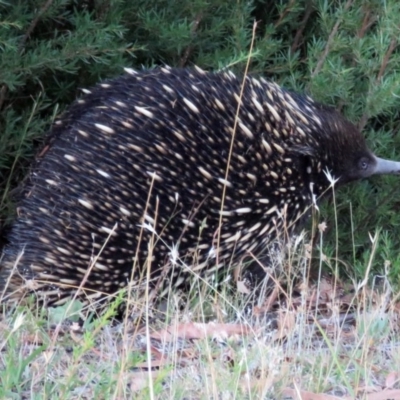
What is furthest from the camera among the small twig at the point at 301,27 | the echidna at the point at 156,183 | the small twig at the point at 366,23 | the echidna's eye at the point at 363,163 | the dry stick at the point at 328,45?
the small twig at the point at 301,27

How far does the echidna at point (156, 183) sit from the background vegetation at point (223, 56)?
294mm

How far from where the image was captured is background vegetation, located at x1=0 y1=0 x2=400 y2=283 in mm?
4000

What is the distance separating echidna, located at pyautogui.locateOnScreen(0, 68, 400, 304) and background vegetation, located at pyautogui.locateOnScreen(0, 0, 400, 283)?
0.29 meters

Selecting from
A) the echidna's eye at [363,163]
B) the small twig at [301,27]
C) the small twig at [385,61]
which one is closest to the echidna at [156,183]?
the echidna's eye at [363,163]

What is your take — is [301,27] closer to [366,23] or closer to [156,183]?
[366,23]

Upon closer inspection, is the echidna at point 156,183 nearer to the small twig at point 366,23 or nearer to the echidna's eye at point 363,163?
the echidna's eye at point 363,163

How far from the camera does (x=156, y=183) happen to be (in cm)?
370

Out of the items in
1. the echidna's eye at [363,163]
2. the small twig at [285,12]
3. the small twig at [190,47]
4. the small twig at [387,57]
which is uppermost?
the small twig at [285,12]

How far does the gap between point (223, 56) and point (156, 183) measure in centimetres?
93

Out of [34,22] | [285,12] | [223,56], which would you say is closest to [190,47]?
[223,56]

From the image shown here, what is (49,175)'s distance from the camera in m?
3.59

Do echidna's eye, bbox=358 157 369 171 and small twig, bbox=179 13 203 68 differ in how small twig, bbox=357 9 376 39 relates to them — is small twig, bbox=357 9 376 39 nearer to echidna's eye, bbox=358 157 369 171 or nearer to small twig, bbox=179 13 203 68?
echidna's eye, bbox=358 157 369 171

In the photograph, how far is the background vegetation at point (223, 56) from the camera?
4.00m

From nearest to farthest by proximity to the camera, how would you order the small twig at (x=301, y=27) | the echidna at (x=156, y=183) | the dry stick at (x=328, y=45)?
the echidna at (x=156, y=183) → the dry stick at (x=328, y=45) → the small twig at (x=301, y=27)
